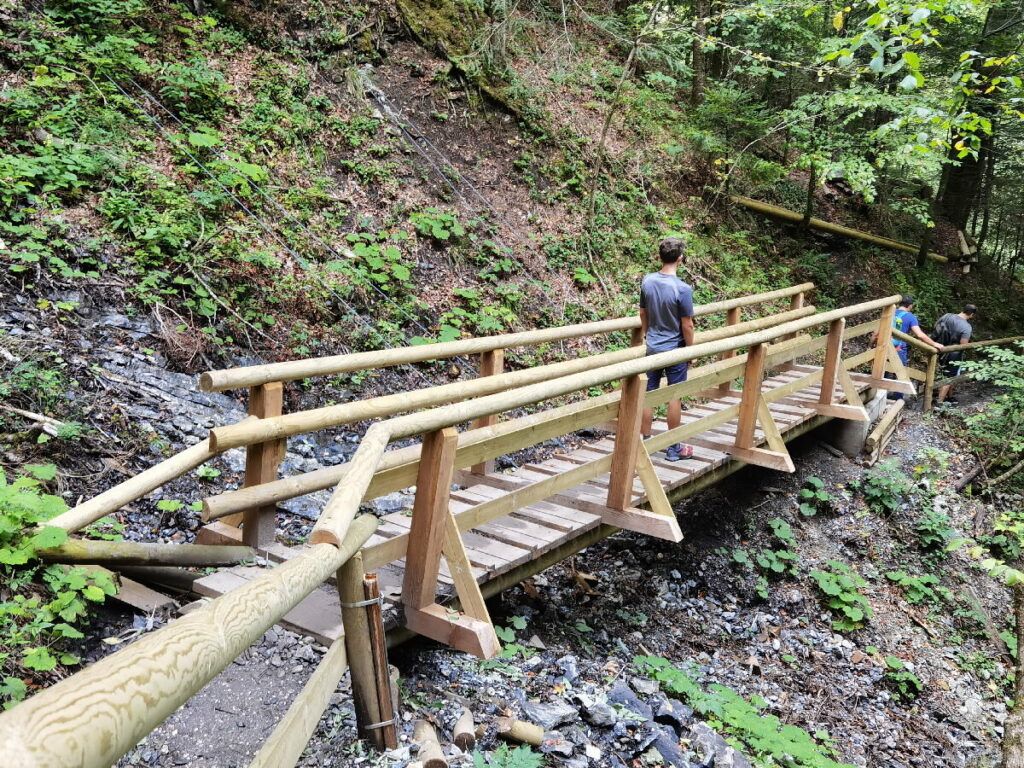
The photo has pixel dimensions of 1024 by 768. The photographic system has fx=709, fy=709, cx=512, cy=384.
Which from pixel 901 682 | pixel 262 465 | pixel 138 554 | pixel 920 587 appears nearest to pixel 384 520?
pixel 262 465

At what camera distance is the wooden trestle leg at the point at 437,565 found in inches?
132

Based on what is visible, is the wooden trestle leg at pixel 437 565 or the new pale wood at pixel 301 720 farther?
the wooden trestle leg at pixel 437 565

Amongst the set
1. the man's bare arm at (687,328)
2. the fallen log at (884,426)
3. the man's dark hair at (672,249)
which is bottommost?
the fallen log at (884,426)

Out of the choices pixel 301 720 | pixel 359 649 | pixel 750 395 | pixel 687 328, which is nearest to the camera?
pixel 301 720

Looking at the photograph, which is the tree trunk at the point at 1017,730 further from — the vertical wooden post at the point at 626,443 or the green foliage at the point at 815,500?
the green foliage at the point at 815,500

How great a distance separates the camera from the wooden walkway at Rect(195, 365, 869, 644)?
3.59 metres

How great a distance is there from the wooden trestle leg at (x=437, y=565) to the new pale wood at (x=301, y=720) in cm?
71

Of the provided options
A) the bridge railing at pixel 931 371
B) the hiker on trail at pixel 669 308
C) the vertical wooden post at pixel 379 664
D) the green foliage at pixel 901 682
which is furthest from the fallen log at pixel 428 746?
the bridge railing at pixel 931 371

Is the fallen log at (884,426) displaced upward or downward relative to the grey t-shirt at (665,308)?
downward

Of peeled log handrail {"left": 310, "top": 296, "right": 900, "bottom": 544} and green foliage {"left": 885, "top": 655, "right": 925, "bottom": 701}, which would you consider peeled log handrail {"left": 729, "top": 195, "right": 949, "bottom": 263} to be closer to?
green foliage {"left": 885, "top": 655, "right": 925, "bottom": 701}

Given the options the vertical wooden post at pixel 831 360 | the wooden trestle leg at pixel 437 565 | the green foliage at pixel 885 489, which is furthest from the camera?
the green foliage at pixel 885 489

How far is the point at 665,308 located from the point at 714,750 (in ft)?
10.9

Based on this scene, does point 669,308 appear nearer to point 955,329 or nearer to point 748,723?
point 748,723

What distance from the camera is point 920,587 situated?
7824 mm
